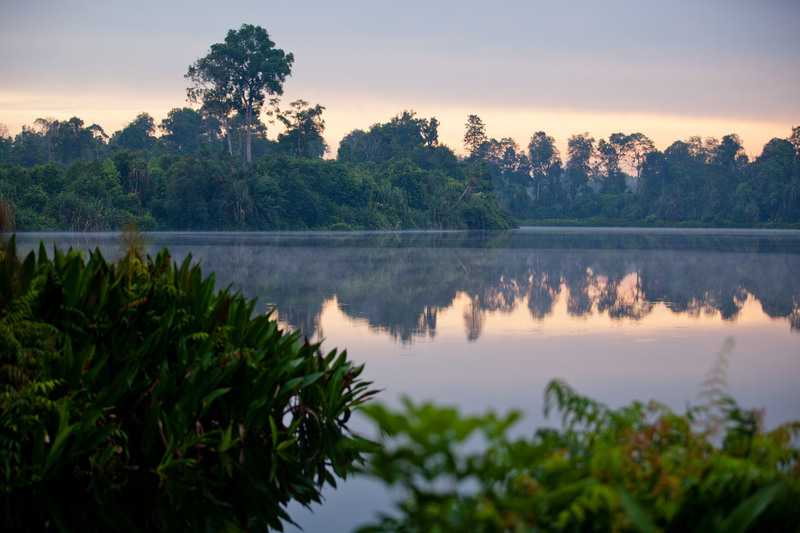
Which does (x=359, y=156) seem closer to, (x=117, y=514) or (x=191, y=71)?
(x=191, y=71)

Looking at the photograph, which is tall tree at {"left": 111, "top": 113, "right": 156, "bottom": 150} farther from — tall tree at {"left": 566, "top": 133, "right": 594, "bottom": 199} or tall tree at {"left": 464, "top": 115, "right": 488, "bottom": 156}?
tall tree at {"left": 566, "top": 133, "right": 594, "bottom": 199}

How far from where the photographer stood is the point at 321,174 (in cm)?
7481

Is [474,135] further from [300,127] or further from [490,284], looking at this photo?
[490,284]

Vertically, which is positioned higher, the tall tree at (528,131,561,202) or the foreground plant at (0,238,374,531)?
the tall tree at (528,131,561,202)

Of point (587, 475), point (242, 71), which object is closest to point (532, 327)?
point (587, 475)

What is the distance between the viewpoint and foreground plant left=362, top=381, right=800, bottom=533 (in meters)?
1.93

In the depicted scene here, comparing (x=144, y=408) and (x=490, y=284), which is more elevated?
(x=144, y=408)

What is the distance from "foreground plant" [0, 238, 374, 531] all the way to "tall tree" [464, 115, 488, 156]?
367 feet

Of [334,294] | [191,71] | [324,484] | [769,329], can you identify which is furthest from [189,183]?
[324,484]

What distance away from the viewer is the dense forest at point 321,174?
66.1m

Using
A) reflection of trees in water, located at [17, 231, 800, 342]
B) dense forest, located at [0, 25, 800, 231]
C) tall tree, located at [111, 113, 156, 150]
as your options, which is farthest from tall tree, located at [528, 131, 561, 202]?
reflection of trees in water, located at [17, 231, 800, 342]

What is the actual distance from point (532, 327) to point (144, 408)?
875 centimetres

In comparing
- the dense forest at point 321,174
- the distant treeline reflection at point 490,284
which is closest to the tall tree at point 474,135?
the dense forest at point 321,174

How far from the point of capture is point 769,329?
13531mm
